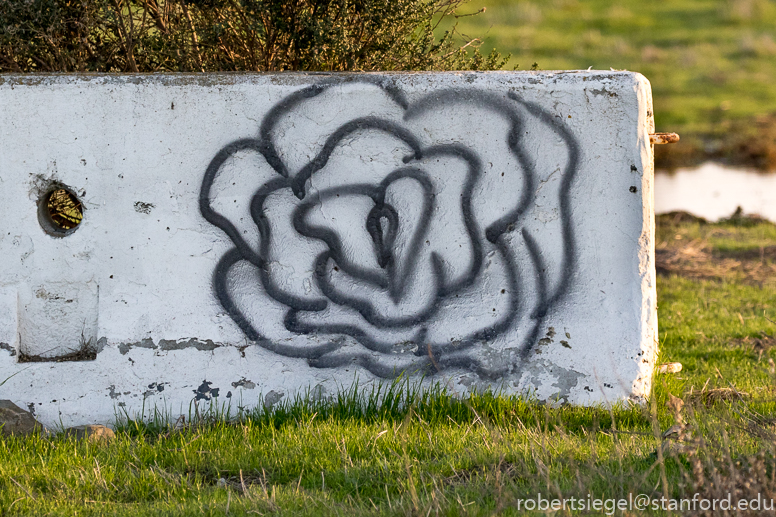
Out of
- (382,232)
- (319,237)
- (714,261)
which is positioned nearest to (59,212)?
(319,237)

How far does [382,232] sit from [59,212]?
1.90 meters

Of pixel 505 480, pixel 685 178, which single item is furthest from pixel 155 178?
pixel 685 178

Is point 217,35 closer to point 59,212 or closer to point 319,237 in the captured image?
point 59,212

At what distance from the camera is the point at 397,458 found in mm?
2867

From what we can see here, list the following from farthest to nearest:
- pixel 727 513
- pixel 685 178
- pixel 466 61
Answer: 1. pixel 685 178
2. pixel 466 61
3. pixel 727 513

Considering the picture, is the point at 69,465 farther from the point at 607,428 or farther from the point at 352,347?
the point at 607,428

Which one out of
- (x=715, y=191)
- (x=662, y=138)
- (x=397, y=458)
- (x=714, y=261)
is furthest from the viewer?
(x=715, y=191)

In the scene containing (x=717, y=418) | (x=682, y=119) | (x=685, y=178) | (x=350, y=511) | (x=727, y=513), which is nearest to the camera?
(x=727, y=513)

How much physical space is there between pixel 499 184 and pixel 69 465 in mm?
2213

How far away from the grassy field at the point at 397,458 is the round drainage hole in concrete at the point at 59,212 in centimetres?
96

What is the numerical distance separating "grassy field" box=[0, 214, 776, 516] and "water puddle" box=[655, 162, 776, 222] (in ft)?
31.7

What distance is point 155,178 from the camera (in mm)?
3385

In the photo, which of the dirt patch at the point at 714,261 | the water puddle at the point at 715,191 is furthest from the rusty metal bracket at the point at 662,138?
the water puddle at the point at 715,191

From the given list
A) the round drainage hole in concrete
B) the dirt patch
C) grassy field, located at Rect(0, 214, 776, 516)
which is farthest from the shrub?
the dirt patch
